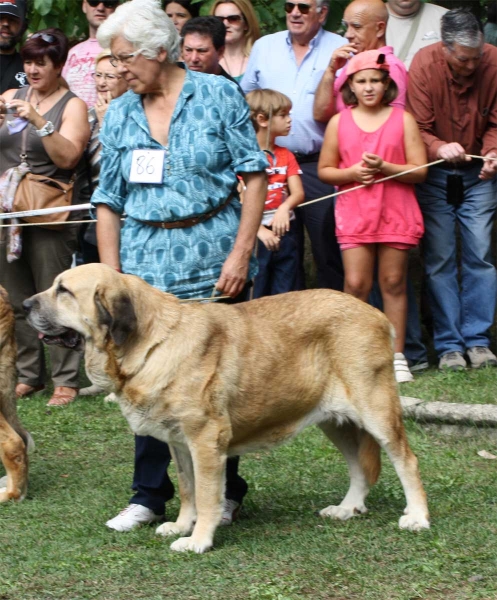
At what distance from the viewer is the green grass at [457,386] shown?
7.69 metres

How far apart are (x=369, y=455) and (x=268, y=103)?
358 centimetres

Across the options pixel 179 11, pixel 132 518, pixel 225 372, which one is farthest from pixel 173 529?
pixel 179 11

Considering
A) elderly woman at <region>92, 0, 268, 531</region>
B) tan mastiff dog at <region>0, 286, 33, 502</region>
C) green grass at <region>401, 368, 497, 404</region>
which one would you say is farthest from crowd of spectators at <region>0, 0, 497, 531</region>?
elderly woman at <region>92, 0, 268, 531</region>

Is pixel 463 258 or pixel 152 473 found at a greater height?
pixel 463 258

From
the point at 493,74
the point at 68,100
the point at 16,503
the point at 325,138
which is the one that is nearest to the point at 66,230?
the point at 68,100

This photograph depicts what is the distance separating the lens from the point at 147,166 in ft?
17.9

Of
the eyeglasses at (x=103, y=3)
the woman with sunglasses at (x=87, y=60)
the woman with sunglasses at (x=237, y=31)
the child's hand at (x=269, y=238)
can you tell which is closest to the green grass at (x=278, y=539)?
the child's hand at (x=269, y=238)

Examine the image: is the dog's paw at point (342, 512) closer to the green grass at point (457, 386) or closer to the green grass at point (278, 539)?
the green grass at point (278, 539)

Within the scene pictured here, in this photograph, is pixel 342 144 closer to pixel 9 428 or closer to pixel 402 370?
pixel 402 370

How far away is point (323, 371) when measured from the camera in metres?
5.52

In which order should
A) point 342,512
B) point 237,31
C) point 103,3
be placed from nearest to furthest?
1. point 342,512
2. point 237,31
3. point 103,3

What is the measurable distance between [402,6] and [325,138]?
1.43m

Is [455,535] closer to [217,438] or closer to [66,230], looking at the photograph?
[217,438]

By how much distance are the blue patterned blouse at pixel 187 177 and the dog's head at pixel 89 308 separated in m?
0.40
